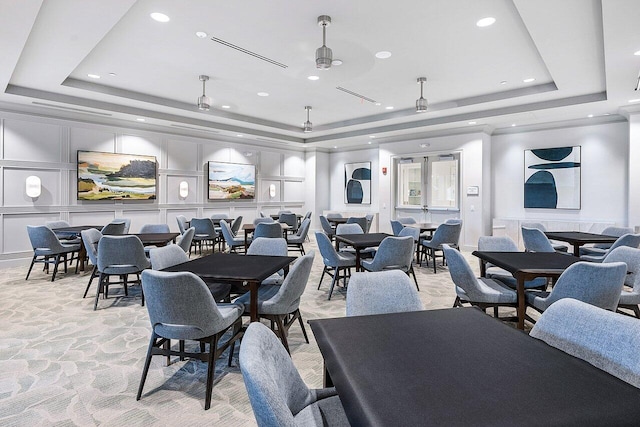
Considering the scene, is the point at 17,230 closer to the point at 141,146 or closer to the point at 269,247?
the point at 141,146

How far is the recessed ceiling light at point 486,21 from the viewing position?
4.02 metres

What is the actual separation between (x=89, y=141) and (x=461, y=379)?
29.6ft

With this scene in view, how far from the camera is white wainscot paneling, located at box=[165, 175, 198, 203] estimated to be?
9.21 metres

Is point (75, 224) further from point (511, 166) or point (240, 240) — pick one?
point (511, 166)

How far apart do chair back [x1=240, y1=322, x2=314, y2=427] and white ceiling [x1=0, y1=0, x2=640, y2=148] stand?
3.63 m

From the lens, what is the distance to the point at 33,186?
Answer: 23.2ft

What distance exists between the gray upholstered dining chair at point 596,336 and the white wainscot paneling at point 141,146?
9076 millimetres

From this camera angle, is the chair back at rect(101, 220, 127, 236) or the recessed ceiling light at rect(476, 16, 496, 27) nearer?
the recessed ceiling light at rect(476, 16, 496, 27)

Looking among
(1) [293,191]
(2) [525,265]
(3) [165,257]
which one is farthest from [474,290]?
(1) [293,191]

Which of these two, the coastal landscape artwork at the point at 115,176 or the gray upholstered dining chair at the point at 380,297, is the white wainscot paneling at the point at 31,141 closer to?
the coastal landscape artwork at the point at 115,176

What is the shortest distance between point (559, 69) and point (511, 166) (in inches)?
163

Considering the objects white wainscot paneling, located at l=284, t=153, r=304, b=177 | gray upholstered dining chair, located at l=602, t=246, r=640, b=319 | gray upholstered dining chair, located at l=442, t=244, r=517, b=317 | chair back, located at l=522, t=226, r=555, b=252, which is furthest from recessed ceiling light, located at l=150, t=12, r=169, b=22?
white wainscot paneling, located at l=284, t=153, r=304, b=177

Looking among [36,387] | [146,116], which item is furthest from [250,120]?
[36,387]

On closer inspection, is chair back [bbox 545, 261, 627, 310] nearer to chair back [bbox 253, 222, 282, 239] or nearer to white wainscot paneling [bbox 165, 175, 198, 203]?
chair back [bbox 253, 222, 282, 239]
